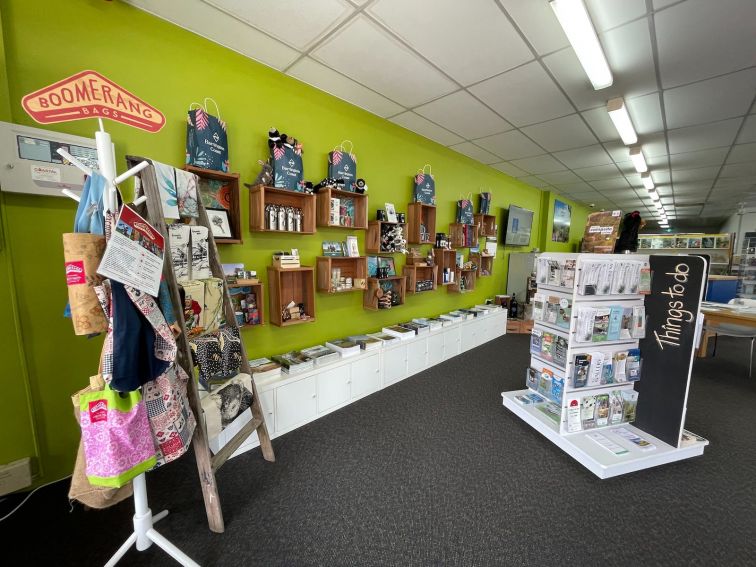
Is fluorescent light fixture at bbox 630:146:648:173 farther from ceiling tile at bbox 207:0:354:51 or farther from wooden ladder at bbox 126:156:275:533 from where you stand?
wooden ladder at bbox 126:156:275:533

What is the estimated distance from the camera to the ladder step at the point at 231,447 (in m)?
1.59

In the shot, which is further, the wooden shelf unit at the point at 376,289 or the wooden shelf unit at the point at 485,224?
the wooden shelf unit at the point at 485,224

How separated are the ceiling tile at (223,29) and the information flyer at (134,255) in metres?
1.65

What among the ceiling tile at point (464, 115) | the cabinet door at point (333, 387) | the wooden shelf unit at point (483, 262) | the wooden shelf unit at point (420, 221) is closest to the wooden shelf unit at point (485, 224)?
the wooden shelf unit at point (483, 262)

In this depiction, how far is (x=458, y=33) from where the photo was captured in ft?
6.83

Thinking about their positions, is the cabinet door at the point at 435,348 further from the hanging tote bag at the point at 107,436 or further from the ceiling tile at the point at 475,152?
the hanging tote bag at the point at 107,436

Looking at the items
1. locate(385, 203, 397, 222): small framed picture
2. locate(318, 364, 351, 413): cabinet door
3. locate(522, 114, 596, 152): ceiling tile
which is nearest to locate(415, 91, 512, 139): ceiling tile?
locate(522, 114, 596, 152): ceiling tile

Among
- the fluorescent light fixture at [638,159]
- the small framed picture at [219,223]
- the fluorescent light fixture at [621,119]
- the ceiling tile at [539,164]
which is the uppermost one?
the ceiling tile at [539,164]

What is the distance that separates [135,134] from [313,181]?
4.49 ft

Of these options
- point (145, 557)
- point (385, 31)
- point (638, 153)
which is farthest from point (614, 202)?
point (145, 557)

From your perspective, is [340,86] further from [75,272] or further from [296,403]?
[296,403]

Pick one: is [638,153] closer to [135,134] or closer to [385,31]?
[385,31]

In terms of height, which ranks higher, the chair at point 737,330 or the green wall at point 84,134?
the green wall at point 84,134

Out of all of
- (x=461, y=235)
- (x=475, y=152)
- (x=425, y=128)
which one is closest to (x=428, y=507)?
(x=461, y=235)
